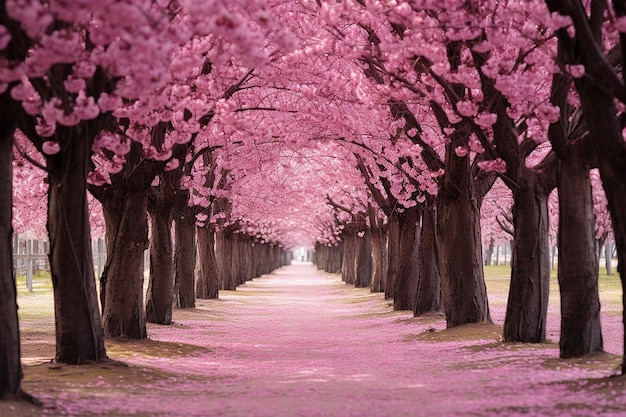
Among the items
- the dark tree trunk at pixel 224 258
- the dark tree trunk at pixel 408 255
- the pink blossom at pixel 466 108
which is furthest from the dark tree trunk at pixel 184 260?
the pink blossom at pixel 466 108

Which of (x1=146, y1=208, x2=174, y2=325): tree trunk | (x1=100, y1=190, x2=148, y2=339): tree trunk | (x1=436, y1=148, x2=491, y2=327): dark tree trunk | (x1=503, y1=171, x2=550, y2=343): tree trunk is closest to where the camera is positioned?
(x1=503, y1=171, x2=550, y2=343): tree trunk

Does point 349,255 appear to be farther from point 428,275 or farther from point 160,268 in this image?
point 160,268

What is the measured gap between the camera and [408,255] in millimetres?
28547

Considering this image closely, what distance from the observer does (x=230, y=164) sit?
31.1 meters

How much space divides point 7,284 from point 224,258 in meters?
36.8

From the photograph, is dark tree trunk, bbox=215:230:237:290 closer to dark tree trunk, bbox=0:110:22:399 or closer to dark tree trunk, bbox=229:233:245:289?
dark tree trunk, bbox=229:233:245:289

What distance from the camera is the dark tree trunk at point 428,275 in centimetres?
2495

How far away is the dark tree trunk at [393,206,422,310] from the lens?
2842 centimetres

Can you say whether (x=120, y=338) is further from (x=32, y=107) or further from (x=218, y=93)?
(x=32, y=107)

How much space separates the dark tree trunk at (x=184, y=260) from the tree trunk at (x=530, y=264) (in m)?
15.4

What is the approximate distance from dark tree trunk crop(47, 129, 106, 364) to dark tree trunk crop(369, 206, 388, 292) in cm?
2728

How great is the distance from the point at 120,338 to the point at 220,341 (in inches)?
137

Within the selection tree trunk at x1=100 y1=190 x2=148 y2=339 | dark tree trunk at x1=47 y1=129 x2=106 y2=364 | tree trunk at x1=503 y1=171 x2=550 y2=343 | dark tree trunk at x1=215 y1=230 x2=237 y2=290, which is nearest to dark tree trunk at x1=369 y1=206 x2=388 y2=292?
dark tree trunk at x1=215 y1=230 x2=237 y2=290

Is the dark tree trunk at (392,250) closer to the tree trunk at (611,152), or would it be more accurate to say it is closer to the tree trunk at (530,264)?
the tree trunk at (530,264)
